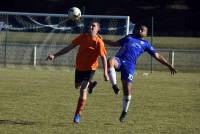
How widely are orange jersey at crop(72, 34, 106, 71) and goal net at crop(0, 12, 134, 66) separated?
685 inches

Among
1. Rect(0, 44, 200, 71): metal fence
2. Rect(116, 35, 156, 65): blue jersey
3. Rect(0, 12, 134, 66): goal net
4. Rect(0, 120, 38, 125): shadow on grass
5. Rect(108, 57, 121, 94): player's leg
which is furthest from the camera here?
Rect(0, 44, 200, 71): metal fence

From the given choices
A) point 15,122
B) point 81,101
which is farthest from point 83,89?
point 15,122

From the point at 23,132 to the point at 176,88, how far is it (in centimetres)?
1177

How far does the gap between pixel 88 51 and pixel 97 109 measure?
2.52 meters

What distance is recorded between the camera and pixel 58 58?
3284cm

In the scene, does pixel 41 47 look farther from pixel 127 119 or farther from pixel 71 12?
pixel 127 119

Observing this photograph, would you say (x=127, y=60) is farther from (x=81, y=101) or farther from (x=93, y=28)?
(x=81, y=101)

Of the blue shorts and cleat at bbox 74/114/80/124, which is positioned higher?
the blue shorts

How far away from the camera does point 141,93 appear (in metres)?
20.1

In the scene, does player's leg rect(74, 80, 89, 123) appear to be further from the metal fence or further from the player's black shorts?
the metal fence

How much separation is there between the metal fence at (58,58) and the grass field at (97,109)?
26.2 ft

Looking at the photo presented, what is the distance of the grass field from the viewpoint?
12.0m

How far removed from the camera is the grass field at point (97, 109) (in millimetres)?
12023

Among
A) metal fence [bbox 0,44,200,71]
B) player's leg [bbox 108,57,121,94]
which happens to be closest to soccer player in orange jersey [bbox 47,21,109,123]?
player's leg [bbox 108,57,121,94]
